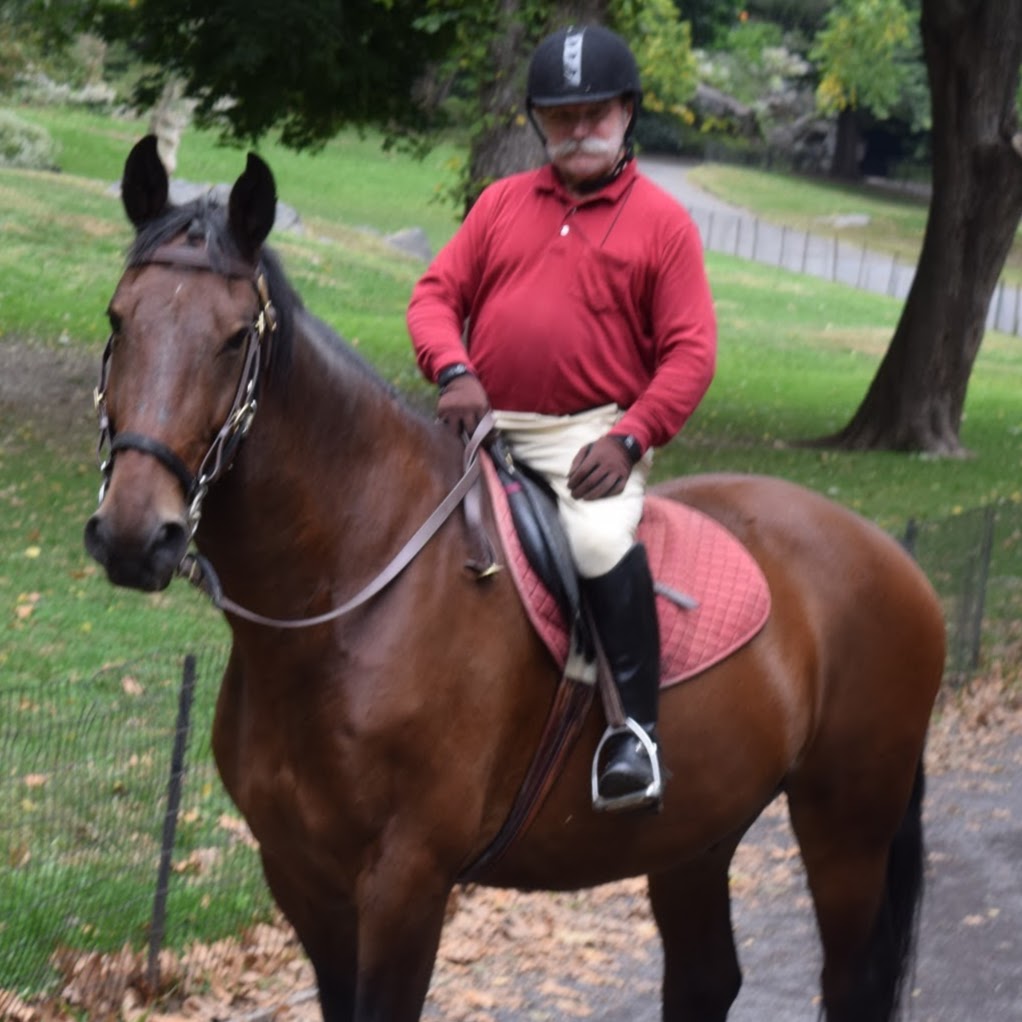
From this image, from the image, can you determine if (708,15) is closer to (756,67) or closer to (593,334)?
(756,67)

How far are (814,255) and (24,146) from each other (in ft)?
78.1

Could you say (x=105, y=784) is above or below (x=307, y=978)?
above

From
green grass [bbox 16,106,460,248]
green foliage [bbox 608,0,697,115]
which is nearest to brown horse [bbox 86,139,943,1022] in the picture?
green foliage [bbox 608,0,697,115]

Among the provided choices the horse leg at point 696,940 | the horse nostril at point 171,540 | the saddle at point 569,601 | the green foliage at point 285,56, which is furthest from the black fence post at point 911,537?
the green foliage at point 285,56

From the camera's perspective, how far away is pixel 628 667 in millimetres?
4445

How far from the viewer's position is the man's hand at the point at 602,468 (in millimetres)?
4359

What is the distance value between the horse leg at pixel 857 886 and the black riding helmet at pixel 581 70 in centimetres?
223

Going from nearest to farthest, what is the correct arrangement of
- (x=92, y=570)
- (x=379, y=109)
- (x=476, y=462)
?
(x=476, y=462) < (x=92, y=570) < (x=379, y=109)

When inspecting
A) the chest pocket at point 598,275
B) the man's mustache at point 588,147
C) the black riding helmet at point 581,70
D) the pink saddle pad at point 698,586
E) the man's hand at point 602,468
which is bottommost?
the pink saddle pad at point 698,586

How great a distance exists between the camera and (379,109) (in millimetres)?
18797

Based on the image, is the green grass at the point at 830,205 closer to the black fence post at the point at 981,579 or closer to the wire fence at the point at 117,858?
the black fence post at the point at 981,579

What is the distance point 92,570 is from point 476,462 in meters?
7.98

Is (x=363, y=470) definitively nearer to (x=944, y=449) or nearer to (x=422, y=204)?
(x=944, y=449)

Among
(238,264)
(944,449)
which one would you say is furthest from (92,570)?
(944,449)
